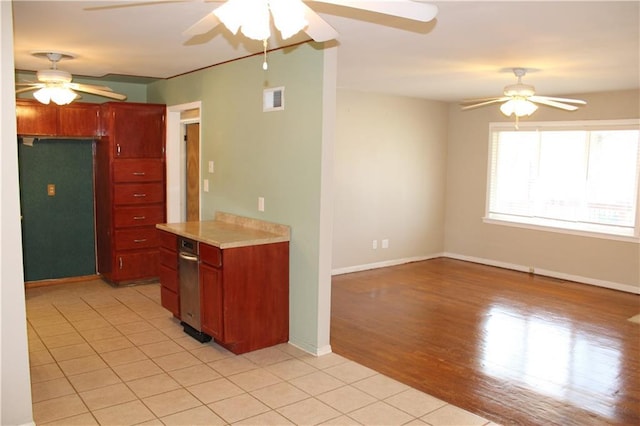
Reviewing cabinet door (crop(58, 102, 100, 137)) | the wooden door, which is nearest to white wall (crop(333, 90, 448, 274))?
the wooden door

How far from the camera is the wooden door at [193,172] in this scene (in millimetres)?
5955

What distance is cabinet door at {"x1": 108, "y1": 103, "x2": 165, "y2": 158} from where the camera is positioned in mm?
5629

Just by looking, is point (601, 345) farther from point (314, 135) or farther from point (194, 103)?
point (194, 103)

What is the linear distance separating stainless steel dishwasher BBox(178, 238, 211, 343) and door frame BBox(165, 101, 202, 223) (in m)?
1.83

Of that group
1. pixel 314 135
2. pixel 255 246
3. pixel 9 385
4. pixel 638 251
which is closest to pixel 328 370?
pixel 255 246

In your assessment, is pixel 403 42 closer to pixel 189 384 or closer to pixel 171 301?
pixel 189 384

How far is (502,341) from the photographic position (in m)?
4.39

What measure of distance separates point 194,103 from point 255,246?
7.04 ft

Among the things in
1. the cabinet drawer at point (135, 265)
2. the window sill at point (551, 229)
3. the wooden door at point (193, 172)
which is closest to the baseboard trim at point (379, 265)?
the window sill at point (551, 229)

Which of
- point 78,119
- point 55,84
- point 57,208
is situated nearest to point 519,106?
point 55,84

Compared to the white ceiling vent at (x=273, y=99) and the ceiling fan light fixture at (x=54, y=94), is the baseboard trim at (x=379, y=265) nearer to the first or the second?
the white ceiling vent at (x=273, y=99)

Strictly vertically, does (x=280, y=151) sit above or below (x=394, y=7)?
below

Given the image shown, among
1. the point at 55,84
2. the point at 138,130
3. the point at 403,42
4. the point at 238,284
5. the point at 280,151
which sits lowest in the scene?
the point at 238,284

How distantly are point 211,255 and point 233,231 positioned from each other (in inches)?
18.5
